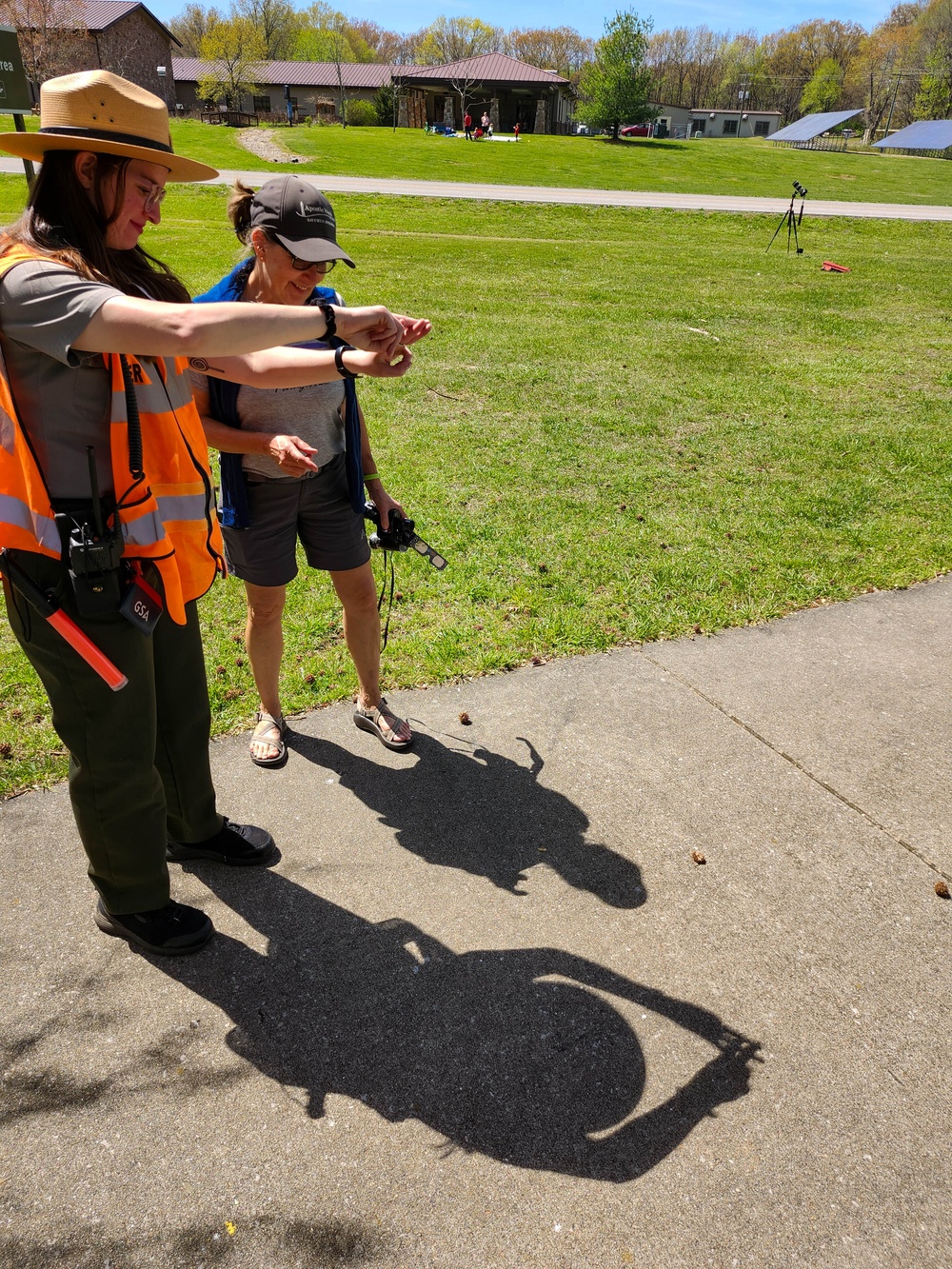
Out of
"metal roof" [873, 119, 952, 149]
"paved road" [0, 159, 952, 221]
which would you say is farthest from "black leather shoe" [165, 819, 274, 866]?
"metal roof" [873, 119, 952, 149]

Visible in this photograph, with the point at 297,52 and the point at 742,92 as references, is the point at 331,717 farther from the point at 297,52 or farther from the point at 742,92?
the point at 742,92

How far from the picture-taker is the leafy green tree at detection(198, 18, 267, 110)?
58688 mm

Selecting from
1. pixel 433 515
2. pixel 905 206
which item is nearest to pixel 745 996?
pixel 433 515

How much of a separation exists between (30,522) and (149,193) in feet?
2.84

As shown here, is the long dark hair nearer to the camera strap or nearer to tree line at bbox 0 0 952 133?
the camera strap

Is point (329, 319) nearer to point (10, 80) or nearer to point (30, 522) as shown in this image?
point (30, 522)

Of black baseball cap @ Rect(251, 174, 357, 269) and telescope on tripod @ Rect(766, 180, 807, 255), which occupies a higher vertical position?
telescope on tripod @ Rect(766, 180, 807, 255)

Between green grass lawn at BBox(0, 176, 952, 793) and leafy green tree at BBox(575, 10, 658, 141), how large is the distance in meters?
46.8

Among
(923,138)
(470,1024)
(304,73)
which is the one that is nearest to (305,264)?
(470,1024)

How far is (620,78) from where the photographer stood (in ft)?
176

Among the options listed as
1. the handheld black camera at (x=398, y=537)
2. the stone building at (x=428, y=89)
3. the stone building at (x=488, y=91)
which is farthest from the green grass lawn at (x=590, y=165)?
the handheld black camera at (x=398, y=537)

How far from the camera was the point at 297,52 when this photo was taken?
82625 millimetres

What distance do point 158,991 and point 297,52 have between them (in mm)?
99213

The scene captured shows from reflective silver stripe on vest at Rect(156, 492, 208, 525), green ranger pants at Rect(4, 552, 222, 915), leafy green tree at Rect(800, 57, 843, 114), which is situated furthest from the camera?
leafy green tree at Rect(800, 57, 843, 114)
